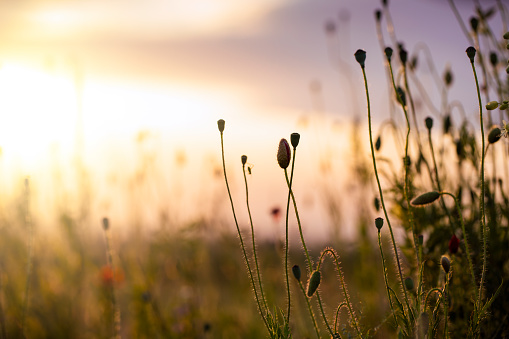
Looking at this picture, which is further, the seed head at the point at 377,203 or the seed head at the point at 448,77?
A: the seed head at the point at 448,77

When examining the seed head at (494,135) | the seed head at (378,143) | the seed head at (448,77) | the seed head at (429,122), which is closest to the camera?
the seed head at (494,135)

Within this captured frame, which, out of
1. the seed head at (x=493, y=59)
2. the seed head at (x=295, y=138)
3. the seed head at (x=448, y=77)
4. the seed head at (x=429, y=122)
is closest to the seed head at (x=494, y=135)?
the seed head at (x=429, y=122)

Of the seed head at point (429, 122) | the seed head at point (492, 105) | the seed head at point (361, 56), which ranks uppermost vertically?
the seed head at point (361, 56)

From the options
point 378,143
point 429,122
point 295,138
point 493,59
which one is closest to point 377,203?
point 378,143

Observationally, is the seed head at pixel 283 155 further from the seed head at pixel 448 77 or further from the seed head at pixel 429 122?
the seed head at pixel 448 77

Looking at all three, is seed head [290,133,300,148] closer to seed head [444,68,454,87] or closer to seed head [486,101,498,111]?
seed head [486,101,498,111]

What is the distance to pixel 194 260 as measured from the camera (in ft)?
12.9

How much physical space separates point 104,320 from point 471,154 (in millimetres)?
2710

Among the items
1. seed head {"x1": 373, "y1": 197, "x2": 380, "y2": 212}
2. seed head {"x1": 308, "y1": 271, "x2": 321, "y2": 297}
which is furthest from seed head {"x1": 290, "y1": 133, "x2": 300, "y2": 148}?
seed head {"x1": 373, "y1": 197, "x2": 380, "y2": 212}

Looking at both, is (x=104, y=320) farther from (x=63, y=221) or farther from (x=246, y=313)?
(x=246, y=313)

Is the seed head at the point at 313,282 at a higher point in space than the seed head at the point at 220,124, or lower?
lower

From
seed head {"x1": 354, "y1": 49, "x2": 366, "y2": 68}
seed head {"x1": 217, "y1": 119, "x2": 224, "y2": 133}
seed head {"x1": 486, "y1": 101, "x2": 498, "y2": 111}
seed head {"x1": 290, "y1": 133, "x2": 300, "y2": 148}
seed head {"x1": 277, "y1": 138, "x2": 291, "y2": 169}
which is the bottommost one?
seed head {"x1": 277, "y1": 138, "x2": 291, "y2": 169}

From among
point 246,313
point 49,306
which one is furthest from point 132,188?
point 246,313

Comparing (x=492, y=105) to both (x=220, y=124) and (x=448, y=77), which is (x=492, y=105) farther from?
(x=448, y=77)
